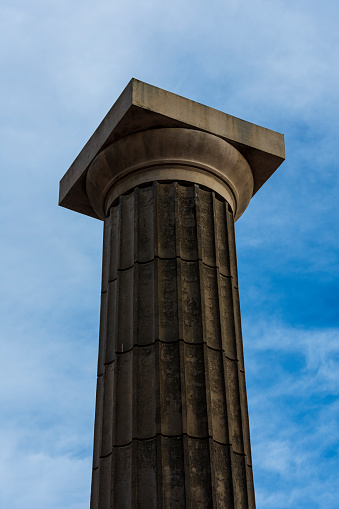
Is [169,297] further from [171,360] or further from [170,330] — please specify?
[171,360]

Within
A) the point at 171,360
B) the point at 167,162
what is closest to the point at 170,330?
the point at 171,360

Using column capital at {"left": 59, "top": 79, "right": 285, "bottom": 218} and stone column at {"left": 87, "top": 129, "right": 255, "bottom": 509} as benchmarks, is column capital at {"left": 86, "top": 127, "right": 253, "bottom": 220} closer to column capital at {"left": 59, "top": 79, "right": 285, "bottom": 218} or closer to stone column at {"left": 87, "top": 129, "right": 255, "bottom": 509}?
stone column at {"left": 87, "top": 129, "right": 255, "bottom": 509}

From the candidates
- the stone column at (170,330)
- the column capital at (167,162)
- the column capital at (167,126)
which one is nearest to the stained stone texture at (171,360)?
the stone column at (170,330)

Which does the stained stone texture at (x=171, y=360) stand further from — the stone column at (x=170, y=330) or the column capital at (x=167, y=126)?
the column capital at (x=167, y=126)

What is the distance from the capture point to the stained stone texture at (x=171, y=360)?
14.8 metres

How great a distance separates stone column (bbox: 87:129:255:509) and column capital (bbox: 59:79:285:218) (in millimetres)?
244

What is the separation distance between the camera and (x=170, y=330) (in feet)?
54.0

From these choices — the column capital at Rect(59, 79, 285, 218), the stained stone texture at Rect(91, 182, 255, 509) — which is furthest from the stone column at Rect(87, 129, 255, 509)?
the column capital at Rect(59, 79, 285, 218)

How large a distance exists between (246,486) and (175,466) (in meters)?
1.70

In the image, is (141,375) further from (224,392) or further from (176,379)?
(224,392)

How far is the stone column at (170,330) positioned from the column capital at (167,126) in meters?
0.24

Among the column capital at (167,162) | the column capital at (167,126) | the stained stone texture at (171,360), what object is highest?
the column capital at (167,126)

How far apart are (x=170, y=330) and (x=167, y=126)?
5438 millimetres

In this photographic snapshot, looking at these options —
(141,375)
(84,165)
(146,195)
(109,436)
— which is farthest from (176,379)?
(84,165)
